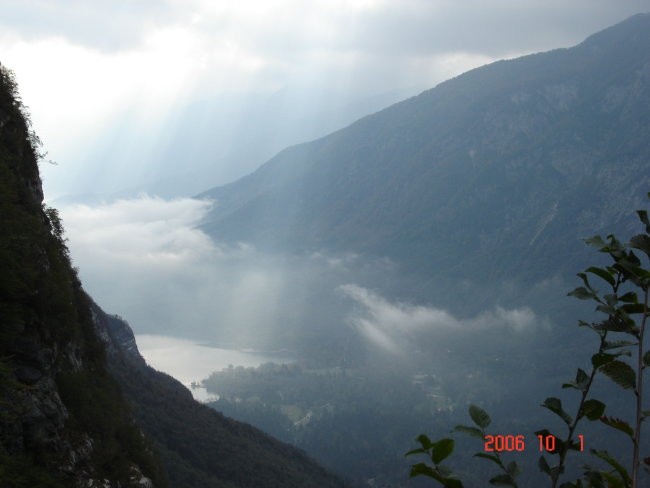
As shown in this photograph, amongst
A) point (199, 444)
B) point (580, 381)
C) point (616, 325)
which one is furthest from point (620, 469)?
point (199, 444)

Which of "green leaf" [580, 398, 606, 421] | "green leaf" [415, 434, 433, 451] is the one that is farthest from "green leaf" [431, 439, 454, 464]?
"green leaf" [580, 398, 606, 421]

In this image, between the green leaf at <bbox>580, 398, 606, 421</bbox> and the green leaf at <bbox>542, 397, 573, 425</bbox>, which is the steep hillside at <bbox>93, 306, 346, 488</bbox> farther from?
the green leaf at <bbox>580, 398, 606, 421</bbox>

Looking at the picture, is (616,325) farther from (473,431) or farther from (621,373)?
(473,431)

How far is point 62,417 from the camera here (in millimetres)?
14945

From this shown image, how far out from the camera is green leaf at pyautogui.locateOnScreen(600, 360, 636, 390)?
15.8 feet

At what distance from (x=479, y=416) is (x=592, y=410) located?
859mm

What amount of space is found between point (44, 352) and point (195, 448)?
44.4m

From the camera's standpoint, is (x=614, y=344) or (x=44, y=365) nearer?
(x=614, y=344)

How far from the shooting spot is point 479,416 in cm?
523

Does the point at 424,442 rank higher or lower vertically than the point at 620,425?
lower

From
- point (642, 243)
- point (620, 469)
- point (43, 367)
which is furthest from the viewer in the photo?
point (43, 367)

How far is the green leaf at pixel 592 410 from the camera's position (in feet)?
16.4

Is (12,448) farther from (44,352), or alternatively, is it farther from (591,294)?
(591,294)

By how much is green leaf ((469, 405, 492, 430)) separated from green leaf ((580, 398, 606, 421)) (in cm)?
72
